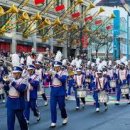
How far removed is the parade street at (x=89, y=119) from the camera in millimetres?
14742

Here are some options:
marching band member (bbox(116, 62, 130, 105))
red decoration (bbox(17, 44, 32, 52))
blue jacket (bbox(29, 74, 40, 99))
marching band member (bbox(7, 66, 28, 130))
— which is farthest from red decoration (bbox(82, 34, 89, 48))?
marching band member (bbox(7, 66, 28, 130))

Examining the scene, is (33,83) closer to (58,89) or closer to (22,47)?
(58,89)

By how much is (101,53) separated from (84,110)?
53.8m

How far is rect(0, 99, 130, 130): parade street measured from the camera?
14742mm

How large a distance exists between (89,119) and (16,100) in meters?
4.87

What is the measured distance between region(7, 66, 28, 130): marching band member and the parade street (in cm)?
207

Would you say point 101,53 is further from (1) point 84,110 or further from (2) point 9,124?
(2) point 9,124

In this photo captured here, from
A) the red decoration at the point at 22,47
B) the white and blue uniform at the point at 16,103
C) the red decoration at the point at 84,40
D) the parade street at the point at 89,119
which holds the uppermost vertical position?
the red decoration at the point at 84,40

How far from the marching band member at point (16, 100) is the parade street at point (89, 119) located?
6.81ft

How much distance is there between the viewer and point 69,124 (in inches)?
606

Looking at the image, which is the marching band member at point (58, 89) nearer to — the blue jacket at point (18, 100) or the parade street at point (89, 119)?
the parade street at point (89, 119)

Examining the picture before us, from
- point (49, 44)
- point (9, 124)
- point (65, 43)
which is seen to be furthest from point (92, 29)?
point (9, 124)

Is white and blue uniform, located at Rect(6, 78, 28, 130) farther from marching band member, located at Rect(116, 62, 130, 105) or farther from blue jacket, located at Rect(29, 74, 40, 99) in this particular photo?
marching band member, located at Rect(116, 62, 130, 105)

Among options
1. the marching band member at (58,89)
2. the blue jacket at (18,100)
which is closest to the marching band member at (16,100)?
the blue jacket at (18,100)
